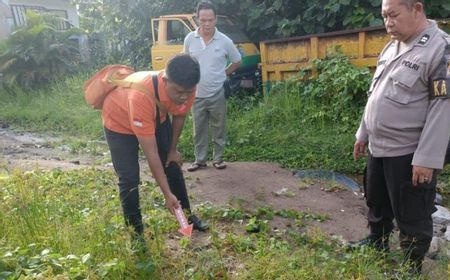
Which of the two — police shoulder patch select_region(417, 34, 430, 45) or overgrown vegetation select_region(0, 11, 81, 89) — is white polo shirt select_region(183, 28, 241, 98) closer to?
police shoulder patch select_region(417, 34, 430, 45)

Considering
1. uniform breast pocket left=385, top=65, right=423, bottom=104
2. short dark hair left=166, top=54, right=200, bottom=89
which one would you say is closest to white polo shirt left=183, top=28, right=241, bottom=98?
short dark hair left=166, top=54, right=200, bottom=89

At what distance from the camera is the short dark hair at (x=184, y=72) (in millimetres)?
2559

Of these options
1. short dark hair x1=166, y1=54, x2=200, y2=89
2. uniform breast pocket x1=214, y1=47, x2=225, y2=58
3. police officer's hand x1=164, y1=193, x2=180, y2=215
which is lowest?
police officer's hand x1=164, y1=193, x2=180, y2=215

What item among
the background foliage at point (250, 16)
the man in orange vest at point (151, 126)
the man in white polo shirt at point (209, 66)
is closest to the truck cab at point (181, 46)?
the background foliage at point (250, 16)

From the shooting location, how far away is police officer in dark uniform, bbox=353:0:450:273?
7.78ft

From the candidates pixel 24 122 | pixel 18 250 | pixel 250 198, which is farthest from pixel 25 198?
pixel 24 122

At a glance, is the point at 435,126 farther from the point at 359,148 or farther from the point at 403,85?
the point at 359,148

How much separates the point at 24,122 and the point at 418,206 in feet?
29.5

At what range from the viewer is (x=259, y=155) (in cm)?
609

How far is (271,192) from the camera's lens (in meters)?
4.71

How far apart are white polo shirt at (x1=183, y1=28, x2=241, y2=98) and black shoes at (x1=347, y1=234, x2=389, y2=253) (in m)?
2.62

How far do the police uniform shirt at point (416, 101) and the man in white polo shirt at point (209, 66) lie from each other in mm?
2717

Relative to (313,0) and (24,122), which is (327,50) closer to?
(313,0)

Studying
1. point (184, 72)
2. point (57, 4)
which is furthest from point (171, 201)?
point (57, 4)
